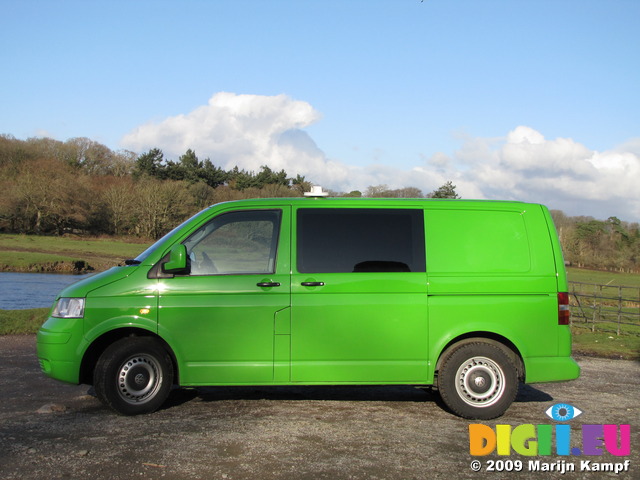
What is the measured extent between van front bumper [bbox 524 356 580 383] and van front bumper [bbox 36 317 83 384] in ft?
15.4

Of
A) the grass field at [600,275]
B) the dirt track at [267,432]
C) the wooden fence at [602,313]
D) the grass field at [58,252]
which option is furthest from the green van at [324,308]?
the grass field at [600,275]

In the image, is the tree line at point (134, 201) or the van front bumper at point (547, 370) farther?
the tree line at point (134, 201)

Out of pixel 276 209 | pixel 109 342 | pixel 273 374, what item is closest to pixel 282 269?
pixel 276 209

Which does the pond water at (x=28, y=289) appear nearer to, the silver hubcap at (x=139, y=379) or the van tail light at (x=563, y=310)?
the silver hubcap at (x=139, y=379)

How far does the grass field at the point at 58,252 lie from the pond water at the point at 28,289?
2685 mm

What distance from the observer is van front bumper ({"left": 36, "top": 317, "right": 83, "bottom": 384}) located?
20.4 ft

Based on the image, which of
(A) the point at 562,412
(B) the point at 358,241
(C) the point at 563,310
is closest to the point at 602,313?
(A) the point at 562,412

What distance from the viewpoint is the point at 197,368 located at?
625 centimetres

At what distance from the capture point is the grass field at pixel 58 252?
4188 cm

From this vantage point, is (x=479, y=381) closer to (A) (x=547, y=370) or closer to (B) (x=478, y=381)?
(B) (x=478, y=381)

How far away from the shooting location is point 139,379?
6.27 meters

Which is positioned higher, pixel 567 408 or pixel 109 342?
pixel 109 342

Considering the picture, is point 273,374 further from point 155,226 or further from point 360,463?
point 155,226

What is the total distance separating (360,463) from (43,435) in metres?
2.92
